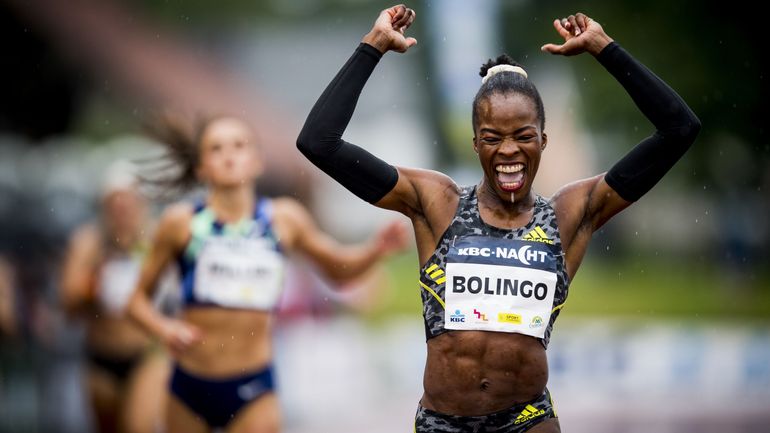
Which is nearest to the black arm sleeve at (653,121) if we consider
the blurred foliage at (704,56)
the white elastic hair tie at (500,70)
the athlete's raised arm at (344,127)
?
the white elastic hair tie at (500,70)

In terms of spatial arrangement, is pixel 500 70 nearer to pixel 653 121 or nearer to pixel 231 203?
pixel 653 121

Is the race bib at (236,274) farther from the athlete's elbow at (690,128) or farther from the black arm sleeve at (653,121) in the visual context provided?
the athlete's elbow at (690,128)

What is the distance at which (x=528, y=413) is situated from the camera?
4754 mm

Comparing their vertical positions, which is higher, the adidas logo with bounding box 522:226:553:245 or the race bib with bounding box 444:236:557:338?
the adidas logo with bounding box 522:226:553:245

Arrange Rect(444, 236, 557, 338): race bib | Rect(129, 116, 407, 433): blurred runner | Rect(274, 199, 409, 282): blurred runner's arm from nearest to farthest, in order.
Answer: Rect(444, 236, 557, 338): race bib, Rect(129, 116, 407, 433): blurred runner, Rect(274, 199, 409, 282): blurred runner's arm

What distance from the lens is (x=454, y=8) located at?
20.6m

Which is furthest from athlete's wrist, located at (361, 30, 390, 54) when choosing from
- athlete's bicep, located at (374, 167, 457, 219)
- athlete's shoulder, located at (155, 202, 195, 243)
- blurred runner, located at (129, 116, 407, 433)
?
athlete's shoulder, located at (155, 202, 195, 243)

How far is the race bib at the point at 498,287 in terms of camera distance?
4680mm

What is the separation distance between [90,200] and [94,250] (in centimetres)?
548

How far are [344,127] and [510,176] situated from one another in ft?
2.27

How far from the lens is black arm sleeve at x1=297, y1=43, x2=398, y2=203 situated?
4715mm

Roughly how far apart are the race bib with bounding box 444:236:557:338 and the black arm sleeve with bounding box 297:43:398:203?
0.45 m

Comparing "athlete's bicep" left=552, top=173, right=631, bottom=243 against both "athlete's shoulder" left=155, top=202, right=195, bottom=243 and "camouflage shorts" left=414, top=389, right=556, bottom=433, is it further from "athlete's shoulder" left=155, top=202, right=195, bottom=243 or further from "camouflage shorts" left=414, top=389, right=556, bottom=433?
"athlete's shoulder" left=155, top=202, right=195, bottom=243

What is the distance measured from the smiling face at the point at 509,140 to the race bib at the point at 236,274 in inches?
107
